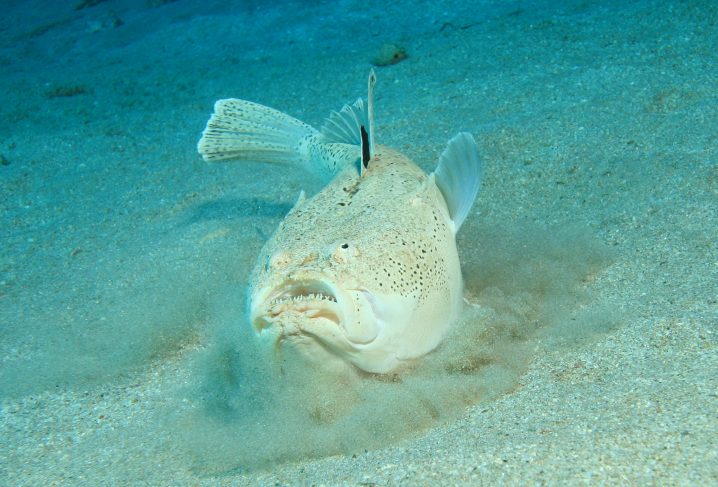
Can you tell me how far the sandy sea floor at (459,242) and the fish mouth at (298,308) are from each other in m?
0.69

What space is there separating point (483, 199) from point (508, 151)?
0.87m

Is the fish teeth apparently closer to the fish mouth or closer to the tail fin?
the fish mouth

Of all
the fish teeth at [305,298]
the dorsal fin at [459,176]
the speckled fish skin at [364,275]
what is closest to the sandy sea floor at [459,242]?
the speckled fish skin at [364,275]

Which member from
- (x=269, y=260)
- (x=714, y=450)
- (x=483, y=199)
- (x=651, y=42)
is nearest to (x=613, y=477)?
(x=714, y=450)

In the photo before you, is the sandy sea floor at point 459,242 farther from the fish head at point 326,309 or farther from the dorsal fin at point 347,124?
the dorsal fin at point 347,124

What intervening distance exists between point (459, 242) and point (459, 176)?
1034 mm

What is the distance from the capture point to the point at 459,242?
4543 millimetres

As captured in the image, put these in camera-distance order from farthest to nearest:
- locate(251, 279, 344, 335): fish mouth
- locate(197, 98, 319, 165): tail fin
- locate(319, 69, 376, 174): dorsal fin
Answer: locate(197, 98, 319, 165): tail fin, locate(319, 69, 376, 174): dorsal fin, locate(251, 279, 344, 335): fish mouth

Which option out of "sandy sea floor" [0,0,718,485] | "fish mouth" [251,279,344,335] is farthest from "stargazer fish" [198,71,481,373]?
"sandy sea floor" [0,0,718,485]

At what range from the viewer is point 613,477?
1994mm

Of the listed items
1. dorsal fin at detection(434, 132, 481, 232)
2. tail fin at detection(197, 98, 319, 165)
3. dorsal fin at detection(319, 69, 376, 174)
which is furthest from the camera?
tail fin at detection(197, 98, 319, 165)

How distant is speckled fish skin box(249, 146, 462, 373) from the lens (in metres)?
2.49

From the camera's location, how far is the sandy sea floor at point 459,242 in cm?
252

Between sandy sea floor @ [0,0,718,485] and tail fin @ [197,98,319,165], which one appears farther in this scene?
tail fin @ [197,98,319,165]
